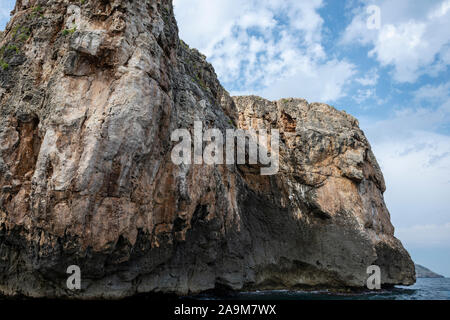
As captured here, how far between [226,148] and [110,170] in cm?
878

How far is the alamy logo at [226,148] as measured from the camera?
52.9ft

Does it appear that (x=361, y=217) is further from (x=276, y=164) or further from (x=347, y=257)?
(x=276, y=164)

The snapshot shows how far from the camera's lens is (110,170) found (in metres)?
12.7

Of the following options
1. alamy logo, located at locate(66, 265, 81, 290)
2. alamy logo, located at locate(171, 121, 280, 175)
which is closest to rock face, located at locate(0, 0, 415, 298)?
alamy logo, located at locate(66, 265, 81, 290)

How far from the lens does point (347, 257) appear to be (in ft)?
74.8

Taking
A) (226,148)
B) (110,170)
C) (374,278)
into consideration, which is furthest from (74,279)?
(374,278)

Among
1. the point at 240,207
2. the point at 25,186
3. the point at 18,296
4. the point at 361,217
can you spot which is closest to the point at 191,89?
the point at 240,207

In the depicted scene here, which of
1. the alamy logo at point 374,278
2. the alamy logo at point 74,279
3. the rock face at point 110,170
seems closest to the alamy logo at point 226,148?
the rock face at point 110,170

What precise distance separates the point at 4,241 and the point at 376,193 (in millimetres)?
25968

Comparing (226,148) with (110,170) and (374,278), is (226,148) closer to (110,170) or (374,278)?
(110,170)

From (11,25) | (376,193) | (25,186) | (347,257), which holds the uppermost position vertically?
(11,25)

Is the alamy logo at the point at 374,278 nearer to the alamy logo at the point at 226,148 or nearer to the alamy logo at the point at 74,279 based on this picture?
the alamy logo at the point at 226,148

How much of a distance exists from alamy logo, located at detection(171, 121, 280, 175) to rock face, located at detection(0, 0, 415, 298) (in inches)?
19.7

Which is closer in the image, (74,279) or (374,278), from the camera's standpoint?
(74,279)
